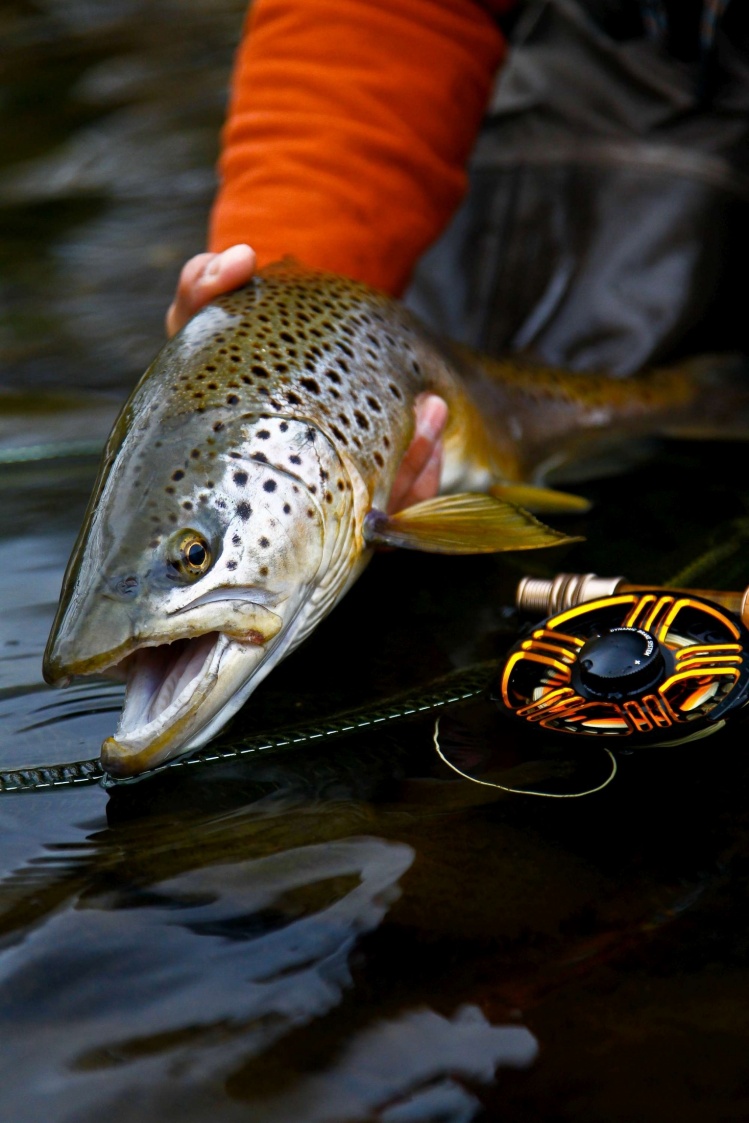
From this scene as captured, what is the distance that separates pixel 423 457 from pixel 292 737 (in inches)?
29.7

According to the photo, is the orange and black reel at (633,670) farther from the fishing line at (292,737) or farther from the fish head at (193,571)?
the fish head at (193,571)

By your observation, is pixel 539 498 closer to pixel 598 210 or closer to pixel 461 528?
pixel 461 528

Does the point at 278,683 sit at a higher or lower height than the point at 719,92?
lower

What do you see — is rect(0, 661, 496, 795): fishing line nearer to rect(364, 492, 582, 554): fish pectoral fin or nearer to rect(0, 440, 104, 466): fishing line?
rect(364, 492, 582, 554): fish pectoral fin

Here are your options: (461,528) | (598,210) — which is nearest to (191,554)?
(461,528)

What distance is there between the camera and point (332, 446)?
6.61 ft

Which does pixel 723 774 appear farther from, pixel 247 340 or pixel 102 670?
pixel 247 340

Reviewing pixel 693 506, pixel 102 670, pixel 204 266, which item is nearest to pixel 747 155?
pixel 693 506

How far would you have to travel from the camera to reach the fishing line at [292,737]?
1.67 m

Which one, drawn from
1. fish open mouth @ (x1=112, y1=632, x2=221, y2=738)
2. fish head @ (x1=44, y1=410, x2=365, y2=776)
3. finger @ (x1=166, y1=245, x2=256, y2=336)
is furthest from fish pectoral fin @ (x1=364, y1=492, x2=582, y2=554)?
finger @ (x1=166, y1=245, x2=256, y2=336)

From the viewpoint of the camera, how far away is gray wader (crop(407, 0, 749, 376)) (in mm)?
3479

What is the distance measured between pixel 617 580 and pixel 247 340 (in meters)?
0.77

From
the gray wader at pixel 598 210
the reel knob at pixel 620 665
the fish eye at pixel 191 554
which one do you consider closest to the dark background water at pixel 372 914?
the reel knob at pixel 620 665

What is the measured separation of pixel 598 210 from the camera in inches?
142
